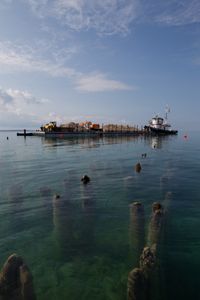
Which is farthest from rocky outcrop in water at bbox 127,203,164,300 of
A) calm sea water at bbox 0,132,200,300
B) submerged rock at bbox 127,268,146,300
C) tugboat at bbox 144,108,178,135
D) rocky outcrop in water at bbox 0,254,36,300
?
tugboat at bbox 144,108,178,135

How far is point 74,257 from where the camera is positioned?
32.1 ft

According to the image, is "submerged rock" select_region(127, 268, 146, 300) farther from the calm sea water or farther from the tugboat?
the tugboat

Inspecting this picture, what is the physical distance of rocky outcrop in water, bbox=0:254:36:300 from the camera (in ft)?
22.9

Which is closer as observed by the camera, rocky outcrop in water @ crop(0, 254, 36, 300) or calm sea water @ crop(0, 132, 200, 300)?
rocky outcrop in water @ crop(0, 254, 36, 300)

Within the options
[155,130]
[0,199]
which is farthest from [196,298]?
[155,130]

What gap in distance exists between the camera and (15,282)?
23.7 feet

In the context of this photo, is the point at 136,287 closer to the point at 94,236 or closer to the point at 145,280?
the point at 145,280

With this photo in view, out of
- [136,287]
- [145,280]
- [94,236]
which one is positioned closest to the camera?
[136,287]

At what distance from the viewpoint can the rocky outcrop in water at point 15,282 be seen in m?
6.98

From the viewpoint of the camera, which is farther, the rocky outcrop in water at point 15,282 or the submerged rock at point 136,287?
the submerged rock at point 136,287

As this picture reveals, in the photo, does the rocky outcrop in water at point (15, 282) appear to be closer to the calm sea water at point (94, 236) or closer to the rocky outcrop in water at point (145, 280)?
the calm sea water at point (94, 236)

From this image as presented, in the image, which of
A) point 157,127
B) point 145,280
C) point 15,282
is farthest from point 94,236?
point 157,127

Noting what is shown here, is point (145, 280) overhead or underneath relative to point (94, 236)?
overhead

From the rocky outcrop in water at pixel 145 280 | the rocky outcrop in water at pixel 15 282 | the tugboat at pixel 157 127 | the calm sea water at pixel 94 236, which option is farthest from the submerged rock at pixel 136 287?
the tugboat at pixel 157 127
